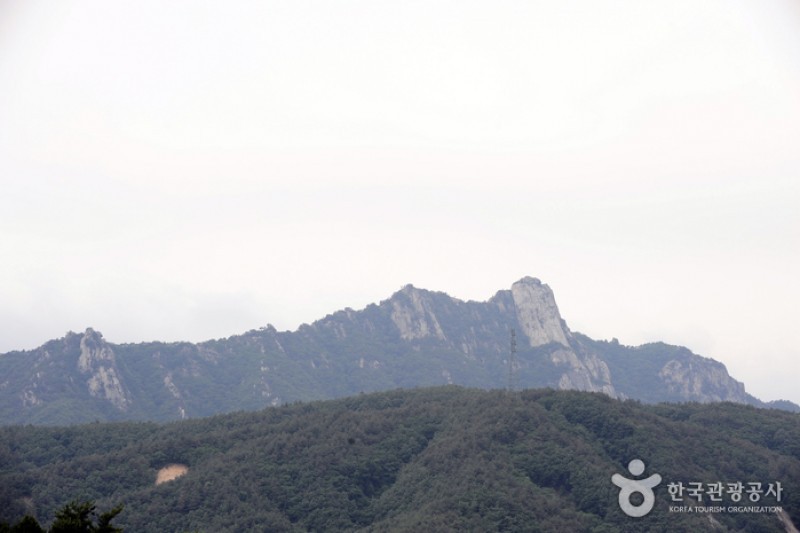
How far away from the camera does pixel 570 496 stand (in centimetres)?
13788

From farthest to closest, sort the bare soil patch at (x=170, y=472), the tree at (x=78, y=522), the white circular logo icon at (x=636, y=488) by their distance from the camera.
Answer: the bare soil patch at (x=170, y=472)
the white circular logo icon at (x=636, y=488)
the tree at (x=78, y=522)

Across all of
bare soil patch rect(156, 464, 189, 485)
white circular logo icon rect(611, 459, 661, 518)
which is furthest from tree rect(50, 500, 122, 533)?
bare soil patch rect(156, 464, 189, 485)

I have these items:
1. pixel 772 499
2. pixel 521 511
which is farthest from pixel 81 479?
pixel 772 499

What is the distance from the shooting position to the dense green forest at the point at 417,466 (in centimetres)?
12975

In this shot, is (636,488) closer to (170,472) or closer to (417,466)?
(417,466)

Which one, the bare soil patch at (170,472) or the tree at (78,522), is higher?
the bare soil patch at (170,472)

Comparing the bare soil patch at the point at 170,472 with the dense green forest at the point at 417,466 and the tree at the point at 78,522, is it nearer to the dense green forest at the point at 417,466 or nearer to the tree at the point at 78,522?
the dense green forest at the point at 417,466

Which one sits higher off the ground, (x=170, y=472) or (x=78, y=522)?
(x=170, y=472)

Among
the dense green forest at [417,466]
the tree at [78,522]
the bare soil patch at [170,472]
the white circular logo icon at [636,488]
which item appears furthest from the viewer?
the bare soil patch at [170,472]

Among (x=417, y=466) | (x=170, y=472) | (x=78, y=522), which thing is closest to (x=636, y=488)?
(x=417, y=466)

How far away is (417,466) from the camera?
6029 inches

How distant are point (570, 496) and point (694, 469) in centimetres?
2523

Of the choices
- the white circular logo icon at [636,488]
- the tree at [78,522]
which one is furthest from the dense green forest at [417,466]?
the tree at [78,522]

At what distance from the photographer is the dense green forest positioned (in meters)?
130
